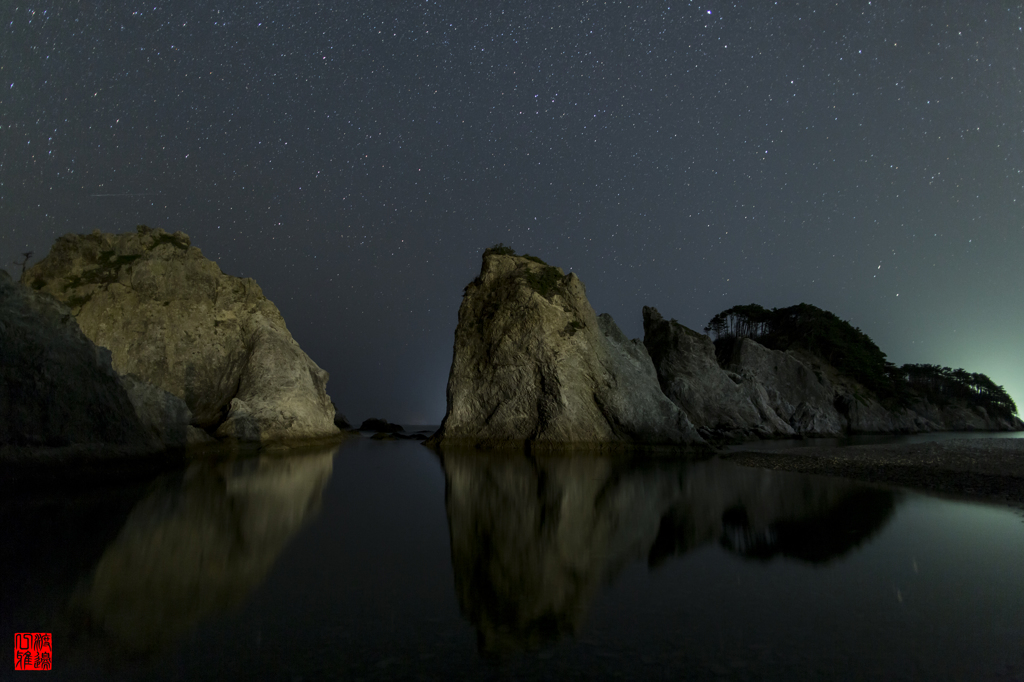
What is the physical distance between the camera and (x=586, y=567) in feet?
25.9

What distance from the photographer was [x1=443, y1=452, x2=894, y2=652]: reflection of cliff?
6.29 metres

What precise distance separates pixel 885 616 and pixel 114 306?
41553 mm

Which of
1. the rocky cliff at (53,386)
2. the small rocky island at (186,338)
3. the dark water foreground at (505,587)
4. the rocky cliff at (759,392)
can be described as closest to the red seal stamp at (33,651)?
the dark water foreground at (505,587)

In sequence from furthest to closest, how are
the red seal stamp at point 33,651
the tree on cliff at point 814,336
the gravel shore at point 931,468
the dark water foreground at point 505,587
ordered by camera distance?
the tree on cliff at point 814,336
the gravel shore at point 931,468
the dark water foreground at point 505,587
the red seal stamp at point 33,651

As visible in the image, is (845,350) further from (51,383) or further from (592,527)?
(51,383)

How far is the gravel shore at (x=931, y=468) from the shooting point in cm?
1654

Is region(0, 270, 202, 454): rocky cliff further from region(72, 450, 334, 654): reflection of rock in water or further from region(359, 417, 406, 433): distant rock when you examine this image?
region(359, 417, 406, 433): distant rock

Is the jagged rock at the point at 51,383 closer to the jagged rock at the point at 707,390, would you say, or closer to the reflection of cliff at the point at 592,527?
the reflection of cliff at the point at 592,527

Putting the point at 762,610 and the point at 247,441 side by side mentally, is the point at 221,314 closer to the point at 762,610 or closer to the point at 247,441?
the point at 247,441

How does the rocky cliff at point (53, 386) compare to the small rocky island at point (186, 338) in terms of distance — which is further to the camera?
the small rocky island at point (186, 338)

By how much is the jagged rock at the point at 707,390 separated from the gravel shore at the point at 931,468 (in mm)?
18491

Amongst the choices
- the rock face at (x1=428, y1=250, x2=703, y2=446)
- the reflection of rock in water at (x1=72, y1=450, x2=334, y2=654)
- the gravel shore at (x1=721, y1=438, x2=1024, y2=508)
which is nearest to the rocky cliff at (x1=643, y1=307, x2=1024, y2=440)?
the rock face at (x1=428, y1=250, x2=703, y2=446)

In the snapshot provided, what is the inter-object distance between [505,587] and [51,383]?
17158 millimetres

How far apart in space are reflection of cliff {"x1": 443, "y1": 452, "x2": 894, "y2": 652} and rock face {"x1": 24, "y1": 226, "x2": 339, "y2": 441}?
60.5 ft
